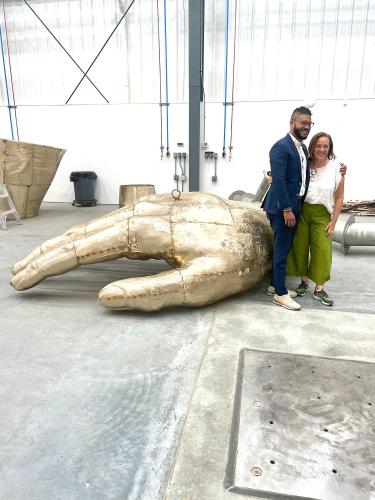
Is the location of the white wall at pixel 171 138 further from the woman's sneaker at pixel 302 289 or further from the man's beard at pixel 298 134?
the man's beard at pixel 298 134

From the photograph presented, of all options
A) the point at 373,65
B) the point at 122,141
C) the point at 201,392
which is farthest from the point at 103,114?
the point at 201,392

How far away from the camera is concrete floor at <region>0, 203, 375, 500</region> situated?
145 cm

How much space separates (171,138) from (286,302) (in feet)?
22.0

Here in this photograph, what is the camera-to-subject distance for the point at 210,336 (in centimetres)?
255

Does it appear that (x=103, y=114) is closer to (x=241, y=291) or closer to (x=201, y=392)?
(x=241, y=291)

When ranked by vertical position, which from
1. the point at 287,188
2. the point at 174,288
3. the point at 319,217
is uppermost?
the point at 287,188

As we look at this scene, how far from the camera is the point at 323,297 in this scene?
10.5ft

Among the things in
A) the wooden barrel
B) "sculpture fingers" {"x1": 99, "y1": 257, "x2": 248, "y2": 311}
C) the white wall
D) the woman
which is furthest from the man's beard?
the white wall

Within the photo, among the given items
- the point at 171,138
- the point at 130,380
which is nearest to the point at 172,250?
the point at 130,380

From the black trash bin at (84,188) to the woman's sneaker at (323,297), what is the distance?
6.94m

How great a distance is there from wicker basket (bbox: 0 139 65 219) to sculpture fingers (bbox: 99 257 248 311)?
4.94 m


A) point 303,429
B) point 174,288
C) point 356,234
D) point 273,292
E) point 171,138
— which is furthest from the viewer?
point 171,138

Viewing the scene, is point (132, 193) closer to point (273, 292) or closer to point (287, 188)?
point (273, 292)

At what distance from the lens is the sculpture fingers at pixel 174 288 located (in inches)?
Answer: 107
